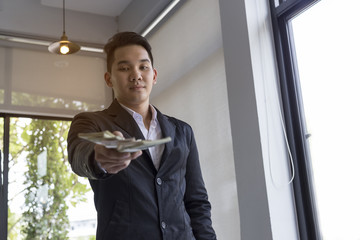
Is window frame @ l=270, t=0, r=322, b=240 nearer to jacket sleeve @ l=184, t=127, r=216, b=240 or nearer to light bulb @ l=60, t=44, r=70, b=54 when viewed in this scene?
jacket sleeve @ l=184, t=127, r=216, b=240

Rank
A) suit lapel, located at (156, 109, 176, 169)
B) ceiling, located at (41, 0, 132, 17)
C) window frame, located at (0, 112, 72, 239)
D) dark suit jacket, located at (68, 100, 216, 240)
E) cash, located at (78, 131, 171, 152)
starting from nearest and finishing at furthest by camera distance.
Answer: cash, located at (78, 131, 171, 152)
dark suit jacket, located at (68, 100, 216, 240)
suit lapel, located at (156, 109, 176, 169)
window frame, located at (0, 112, 72, 239)
ceiling, located at (41, 0, 132, 17)

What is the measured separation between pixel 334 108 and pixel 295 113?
319 millimetres

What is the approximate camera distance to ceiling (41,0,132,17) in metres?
5.27

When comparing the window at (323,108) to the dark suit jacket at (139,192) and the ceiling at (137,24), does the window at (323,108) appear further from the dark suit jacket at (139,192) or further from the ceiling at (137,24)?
the dark suit jacket at (139,192)

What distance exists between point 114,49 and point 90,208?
3.89 metres

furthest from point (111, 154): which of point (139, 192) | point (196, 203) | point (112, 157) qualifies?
point (196, 203)

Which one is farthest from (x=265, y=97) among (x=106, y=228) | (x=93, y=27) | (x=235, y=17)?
(x=93, y=27)

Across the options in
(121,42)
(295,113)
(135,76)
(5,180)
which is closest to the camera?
(135,76)

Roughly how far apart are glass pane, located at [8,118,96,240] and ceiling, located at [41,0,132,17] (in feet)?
4.25

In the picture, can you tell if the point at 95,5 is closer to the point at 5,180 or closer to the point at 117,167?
the point at 5,180

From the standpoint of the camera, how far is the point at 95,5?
539 cm

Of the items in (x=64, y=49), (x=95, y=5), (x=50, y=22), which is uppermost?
(x=95, y=5)

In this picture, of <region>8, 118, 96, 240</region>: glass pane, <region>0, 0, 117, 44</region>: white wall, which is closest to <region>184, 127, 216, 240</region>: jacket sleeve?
<region>8, 118, 96, 240</region>: glass pane

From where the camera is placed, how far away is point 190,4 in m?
4.11
